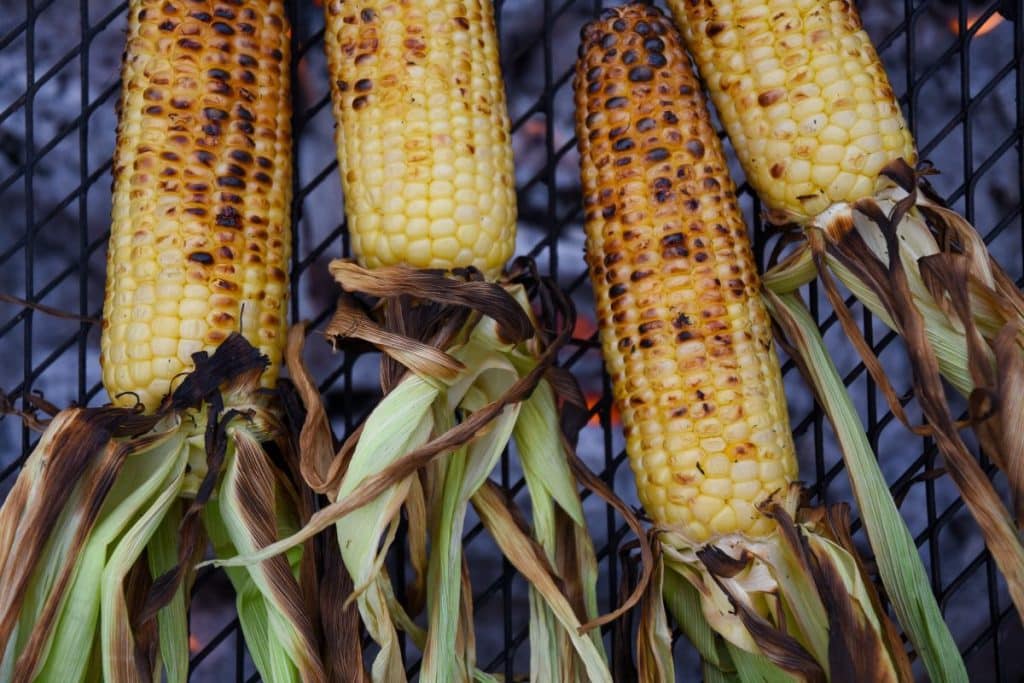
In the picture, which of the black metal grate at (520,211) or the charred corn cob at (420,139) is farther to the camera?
the black metal grate at (520,211)

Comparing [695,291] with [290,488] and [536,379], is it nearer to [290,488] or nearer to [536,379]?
[536,379]

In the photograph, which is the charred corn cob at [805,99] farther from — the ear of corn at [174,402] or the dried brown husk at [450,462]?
the ear of corn at [174,402]

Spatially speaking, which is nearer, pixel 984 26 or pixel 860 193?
pixel 860 193

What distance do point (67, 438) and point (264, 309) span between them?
0.19m

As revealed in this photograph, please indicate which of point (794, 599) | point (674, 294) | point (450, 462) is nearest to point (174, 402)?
point (450, 462)

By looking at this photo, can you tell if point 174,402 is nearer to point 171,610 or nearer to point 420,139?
point 171,610

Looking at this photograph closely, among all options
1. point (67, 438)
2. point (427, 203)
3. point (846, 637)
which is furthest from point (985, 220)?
point (67, 438)

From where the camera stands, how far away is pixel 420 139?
2.68 feet

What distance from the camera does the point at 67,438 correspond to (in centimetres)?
79

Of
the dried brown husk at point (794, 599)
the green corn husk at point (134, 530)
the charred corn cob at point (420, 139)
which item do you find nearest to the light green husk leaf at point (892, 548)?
the dried brown husk at point (794, 599)

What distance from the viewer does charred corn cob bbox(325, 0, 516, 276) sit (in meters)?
0.81

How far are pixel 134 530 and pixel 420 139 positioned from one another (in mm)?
406

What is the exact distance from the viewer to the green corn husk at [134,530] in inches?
30.6

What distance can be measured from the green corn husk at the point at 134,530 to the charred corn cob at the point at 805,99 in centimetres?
49
